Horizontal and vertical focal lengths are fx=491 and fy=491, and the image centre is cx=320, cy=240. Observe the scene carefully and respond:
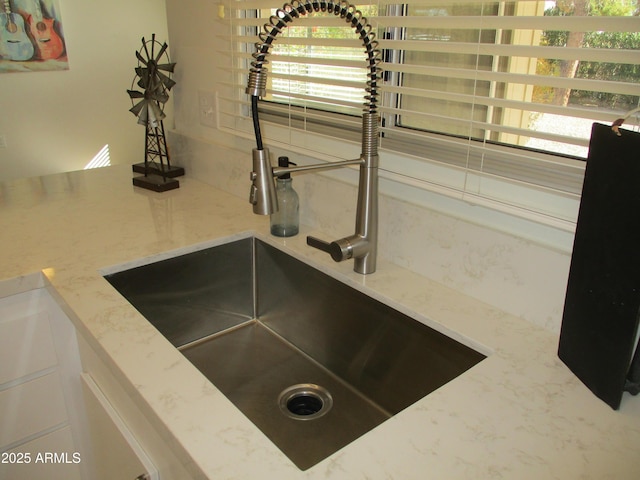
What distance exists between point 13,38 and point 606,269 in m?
4.46

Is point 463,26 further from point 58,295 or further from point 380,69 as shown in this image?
point 58,295

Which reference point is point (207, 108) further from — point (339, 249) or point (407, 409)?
point (407, 409)

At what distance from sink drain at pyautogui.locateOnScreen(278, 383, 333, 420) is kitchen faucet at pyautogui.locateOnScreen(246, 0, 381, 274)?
29cm

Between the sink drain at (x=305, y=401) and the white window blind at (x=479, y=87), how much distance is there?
0.51m

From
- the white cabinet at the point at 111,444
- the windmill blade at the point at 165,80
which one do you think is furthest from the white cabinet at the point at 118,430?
the windmill blade at the point at 165,80

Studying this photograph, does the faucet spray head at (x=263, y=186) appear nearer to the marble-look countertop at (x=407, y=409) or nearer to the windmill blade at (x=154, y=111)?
the marble-look countertop at (x=407, y=409)

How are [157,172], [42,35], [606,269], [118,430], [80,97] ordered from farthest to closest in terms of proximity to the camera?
[80,97], [42,35], [157,172], [118,430], [606,269]

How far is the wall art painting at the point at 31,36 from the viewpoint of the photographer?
3760mm

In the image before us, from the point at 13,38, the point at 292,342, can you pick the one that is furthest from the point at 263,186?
the point at 13,38

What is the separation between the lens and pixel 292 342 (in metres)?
1.26

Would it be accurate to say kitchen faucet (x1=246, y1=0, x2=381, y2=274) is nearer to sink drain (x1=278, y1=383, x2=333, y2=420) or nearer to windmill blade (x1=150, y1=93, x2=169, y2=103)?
sink drain (x1=278, y1=383, x2=333, y2=420)

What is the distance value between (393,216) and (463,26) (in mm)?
423

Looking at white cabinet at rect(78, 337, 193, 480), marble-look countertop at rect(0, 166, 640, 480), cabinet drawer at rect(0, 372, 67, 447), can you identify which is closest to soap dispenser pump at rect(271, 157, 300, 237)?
marble-look countertop at rect(0, 166, 640, 480)

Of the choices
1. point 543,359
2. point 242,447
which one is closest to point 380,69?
point 543,359
